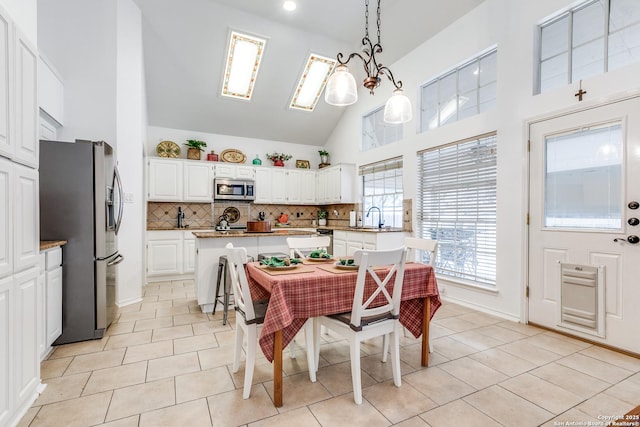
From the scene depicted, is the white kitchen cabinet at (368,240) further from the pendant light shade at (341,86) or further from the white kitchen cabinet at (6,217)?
the white kitchen cabinet at (6,217)

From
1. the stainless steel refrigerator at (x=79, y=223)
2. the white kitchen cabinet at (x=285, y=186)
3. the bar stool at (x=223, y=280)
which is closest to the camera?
the stainless steel refrigerator at (x=79, y=223)

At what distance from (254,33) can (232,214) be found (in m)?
3.33

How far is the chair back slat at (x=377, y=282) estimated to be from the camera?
185 cm

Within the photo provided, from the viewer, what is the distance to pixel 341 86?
7.54ft

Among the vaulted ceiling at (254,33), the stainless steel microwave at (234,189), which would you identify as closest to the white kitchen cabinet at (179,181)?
the stainless steel microwave at (234,189)

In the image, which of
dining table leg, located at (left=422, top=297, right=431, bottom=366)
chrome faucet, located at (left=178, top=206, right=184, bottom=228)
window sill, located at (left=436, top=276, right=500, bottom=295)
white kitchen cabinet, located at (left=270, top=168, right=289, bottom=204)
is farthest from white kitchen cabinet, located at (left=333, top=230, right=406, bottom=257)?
chrome faucet, located at (left=178, top=206, right=184, bottom=228)

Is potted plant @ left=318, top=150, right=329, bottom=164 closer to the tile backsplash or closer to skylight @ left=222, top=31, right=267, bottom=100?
the tile backsplash

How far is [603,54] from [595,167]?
1.01m

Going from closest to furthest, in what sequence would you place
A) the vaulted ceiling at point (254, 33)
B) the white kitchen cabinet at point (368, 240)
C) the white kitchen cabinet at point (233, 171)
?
the vaulted ceiling at point (254, 33) < the white kitchen cabinet at point (368, 240) < the white kitchen cabinet at point (233, 171)

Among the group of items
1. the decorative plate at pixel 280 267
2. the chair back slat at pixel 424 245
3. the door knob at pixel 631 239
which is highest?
the door knob at pixel 631 239

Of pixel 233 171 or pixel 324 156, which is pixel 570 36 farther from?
pixel 233 171

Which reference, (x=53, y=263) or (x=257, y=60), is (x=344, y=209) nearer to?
(x=257, y=60)

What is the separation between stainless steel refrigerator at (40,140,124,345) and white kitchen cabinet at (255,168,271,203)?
3534mm

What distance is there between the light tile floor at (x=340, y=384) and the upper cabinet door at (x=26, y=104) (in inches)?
59.8
